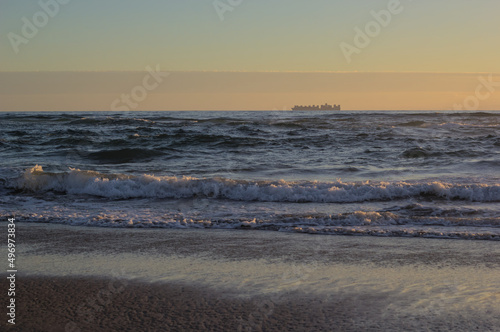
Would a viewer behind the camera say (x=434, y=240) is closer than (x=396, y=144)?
Yes

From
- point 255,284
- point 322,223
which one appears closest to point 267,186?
point 322,223

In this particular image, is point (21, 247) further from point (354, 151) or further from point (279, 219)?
point (354, 151)

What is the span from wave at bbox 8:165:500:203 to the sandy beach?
3.50 metres

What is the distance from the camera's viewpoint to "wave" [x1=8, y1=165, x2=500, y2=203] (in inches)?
382

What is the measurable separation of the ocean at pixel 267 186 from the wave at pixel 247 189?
0.02m

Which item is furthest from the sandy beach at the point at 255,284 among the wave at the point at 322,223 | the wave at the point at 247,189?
the wave at the point at 247,189

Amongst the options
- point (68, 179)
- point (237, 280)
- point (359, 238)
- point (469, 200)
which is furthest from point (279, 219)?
point (68, 179)

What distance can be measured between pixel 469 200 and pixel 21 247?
7746mm

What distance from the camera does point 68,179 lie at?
1133 centimetres

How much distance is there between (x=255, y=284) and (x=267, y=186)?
5.96 meters

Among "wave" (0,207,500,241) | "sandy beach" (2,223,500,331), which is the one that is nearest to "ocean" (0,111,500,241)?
"wave" (0,207,500,241)

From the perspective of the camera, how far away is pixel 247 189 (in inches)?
399

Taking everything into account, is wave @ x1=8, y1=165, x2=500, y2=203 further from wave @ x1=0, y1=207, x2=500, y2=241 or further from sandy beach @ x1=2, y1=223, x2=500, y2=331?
sandy beach @ x1=2, y1=223, x2=500, y2=331

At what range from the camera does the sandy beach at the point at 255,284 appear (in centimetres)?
346
